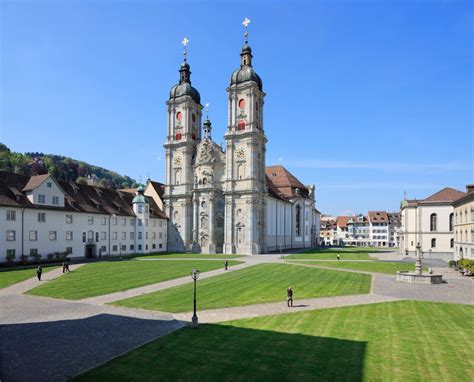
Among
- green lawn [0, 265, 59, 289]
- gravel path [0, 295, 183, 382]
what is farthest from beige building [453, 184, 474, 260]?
green lawn [0, 265, 59, 289]

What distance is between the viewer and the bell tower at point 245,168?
6812 cm

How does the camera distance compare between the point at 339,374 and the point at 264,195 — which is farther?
the point at 264,195

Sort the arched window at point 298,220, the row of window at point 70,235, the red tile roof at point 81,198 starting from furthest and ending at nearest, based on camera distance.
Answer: the arched window at point 298,220
the red tile roof at point 81,198
the row of window at point 70,235

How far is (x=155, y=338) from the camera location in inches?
612

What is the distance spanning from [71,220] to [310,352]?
48.3m

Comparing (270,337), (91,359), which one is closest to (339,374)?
(270,337)

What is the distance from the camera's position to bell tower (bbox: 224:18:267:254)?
68.1m

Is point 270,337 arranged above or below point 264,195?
below

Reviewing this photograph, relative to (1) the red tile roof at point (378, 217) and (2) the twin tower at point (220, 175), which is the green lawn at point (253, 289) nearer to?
(2) the twin tower at point (220, 175)

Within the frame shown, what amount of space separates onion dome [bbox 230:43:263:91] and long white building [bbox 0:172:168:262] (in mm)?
29865

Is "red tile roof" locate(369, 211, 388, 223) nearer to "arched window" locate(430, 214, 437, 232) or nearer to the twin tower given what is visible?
"arched window" locate(430, 214, 437, 232)

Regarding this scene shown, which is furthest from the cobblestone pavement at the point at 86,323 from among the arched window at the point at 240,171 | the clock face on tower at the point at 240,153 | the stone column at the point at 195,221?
the clock face on tower at the point at 240,153

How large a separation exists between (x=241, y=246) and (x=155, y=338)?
5306 cm

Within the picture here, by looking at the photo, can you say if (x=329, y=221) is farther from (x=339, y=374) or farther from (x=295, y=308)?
(x=339, y=374)
